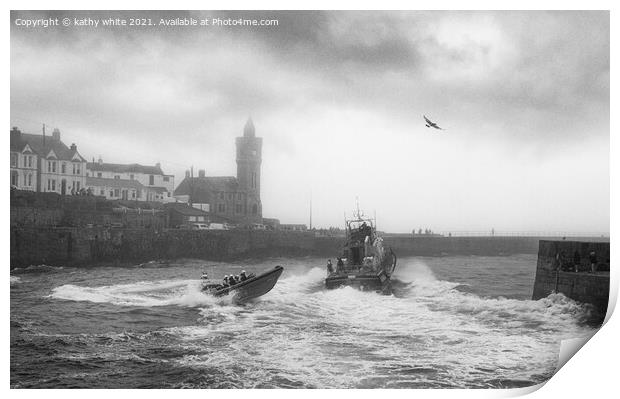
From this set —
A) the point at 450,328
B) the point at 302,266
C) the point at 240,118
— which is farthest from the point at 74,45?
the point at 450,328

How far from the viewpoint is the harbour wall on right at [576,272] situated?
658 centimetres

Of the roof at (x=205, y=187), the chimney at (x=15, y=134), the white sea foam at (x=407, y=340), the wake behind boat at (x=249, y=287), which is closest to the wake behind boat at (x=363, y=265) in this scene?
the white sea foam at (x=407, y=340)

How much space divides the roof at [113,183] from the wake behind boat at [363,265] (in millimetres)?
2772

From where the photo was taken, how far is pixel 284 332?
22.1 ft

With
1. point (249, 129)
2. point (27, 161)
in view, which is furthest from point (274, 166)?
point (27, 161)

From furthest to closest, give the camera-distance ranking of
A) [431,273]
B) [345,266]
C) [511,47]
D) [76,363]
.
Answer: [345,266]
[431,273]
[511,47]
[76,363]

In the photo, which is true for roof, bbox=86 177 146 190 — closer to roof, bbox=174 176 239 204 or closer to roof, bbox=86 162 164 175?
roof, bbox=86 162 164 175

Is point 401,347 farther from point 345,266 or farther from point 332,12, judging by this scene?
point 332,12

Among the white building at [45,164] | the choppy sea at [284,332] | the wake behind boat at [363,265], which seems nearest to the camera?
the choppy sea at [284,332]

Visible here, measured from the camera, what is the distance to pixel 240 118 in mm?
6750

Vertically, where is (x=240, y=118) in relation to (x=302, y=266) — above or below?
above

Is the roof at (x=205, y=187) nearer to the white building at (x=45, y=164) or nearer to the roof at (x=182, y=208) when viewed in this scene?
the roof at (x=182, y=208)

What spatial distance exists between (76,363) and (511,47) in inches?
239

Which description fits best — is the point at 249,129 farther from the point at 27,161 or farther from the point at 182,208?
the point at 27,161
